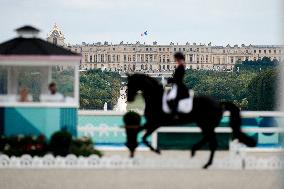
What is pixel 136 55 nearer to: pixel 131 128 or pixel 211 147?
pixel 131 128

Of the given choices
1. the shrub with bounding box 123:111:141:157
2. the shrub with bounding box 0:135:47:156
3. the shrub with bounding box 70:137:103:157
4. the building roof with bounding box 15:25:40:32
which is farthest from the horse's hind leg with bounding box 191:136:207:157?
the building roof with bounding box 15:25:40:32

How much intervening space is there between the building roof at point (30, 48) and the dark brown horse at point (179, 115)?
85 centimetres

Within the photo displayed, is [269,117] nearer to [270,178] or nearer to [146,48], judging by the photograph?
[270,178]

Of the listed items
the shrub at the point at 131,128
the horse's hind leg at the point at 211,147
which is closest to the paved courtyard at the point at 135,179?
the horse's hind leg at the point at 211,147

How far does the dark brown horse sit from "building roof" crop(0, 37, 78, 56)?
852mm

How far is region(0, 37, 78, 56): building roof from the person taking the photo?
8727 mm

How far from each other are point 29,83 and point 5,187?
1425 millimetres

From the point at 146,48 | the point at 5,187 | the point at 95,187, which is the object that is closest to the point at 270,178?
the point at 95,187

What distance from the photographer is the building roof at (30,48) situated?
8.73 m

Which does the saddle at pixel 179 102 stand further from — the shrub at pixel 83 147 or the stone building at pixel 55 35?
the stone building at pixel 55 35

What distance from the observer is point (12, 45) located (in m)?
8.83

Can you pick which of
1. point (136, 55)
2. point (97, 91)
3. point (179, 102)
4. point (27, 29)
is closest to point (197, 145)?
point (179, 102)

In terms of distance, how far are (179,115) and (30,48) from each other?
5.79 feet

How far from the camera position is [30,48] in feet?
28.8
